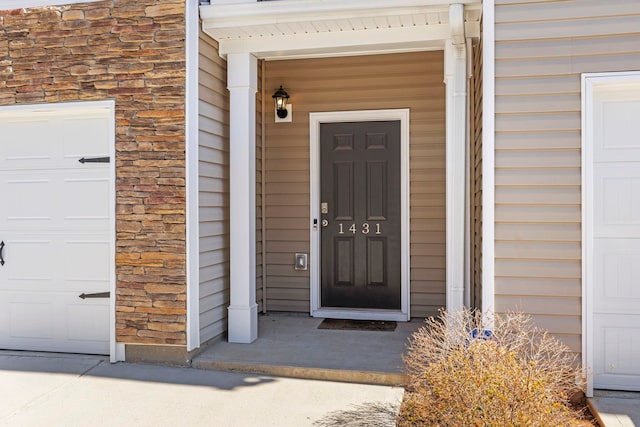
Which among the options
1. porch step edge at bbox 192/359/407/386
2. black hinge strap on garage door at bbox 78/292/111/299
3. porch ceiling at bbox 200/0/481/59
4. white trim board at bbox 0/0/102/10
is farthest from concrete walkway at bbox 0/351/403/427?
white trim board at bbox 0/0/102/10

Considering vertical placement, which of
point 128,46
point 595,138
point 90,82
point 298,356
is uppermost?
point 128,46

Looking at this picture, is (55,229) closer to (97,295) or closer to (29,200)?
(29,200)

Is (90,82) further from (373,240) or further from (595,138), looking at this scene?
(595,138)

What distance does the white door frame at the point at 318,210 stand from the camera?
16.9 ft

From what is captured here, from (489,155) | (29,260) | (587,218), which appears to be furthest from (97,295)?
(587,218)

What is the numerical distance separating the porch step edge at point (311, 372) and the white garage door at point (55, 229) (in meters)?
0.95

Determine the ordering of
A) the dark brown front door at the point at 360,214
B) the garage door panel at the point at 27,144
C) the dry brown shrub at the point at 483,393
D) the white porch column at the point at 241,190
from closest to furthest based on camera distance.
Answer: the dry brown shrub at the point at 483,393
the garage door panel at the point at 27,144
the white porch column at the point at 241,190
the dark brown front door at the point at 360,214

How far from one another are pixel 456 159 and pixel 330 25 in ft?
4.48

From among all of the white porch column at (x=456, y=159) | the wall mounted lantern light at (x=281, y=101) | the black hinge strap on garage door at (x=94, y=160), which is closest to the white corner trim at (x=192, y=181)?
the black hinge strap on garage door at (x=94, y=160)

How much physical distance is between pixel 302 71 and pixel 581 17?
2638mm

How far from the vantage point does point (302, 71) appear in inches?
211

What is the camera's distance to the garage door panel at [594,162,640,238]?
3.47m

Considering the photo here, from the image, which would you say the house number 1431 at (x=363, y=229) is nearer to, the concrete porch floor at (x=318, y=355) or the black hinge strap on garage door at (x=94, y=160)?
the concrete porch floor at (x=318, y=355)

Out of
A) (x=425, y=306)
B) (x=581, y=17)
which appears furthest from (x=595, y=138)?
(x=425, y=306)
